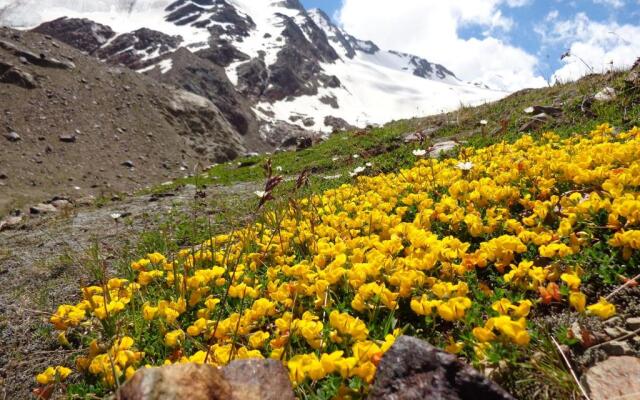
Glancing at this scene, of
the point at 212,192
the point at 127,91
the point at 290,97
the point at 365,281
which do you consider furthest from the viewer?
the point at 290,97

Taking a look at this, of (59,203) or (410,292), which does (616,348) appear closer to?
(410,292)

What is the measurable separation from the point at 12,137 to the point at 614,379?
89.5 ft

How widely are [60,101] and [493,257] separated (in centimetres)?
3058

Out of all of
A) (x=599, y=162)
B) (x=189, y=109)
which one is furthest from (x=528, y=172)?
(x=189, y=109)

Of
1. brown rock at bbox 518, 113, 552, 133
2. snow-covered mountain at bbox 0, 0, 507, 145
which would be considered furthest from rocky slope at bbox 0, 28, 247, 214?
snow-covered mountain at bbox 0, 0, 507, 145

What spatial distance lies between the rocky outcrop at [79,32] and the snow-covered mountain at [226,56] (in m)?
0.28

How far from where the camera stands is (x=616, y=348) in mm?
2344

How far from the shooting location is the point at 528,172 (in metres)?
5.10

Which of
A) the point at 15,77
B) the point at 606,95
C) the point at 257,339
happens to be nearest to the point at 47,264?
the point at 257,339

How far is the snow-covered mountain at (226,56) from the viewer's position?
8462cm

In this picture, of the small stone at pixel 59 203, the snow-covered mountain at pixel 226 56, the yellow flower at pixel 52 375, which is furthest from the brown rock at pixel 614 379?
→ the snow-covered mountain at pixel 226 56

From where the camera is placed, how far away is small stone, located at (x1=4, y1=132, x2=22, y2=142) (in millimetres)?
21953

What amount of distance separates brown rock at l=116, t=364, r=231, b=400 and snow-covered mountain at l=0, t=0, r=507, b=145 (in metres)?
76.0

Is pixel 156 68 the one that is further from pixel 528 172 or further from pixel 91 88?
pixel 528 172
